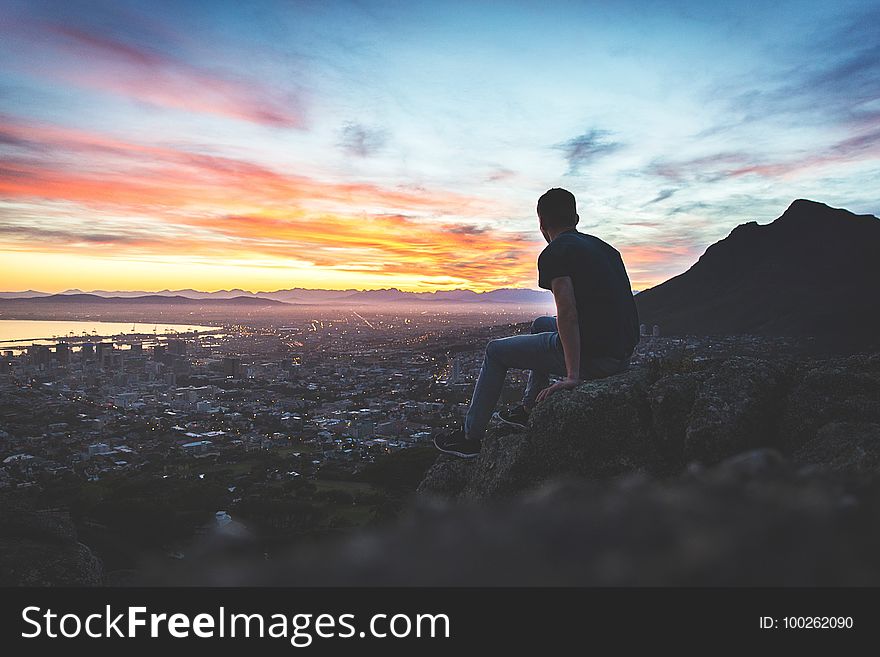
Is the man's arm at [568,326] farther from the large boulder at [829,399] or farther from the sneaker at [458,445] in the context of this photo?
the large boulder at [829,399]

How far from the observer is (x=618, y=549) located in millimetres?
1464

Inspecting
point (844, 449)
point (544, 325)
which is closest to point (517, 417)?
point (544, 325)

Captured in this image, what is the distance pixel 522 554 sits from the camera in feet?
4.88

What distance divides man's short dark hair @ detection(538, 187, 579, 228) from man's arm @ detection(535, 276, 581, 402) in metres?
1.00

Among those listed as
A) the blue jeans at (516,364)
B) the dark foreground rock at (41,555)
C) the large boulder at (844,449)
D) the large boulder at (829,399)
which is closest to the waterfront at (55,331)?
the dark foreground rock at (41,555)

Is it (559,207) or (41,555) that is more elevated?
(559,207)

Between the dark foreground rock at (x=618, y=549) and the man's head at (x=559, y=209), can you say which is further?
the man's head at (x=559, y=209)

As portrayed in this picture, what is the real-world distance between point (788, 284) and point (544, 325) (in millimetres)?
73975

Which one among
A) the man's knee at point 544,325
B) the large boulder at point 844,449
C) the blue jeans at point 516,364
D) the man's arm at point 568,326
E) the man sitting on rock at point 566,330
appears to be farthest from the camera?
the man's knee at point 544,325

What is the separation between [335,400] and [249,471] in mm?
27508

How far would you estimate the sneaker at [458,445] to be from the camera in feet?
23.1

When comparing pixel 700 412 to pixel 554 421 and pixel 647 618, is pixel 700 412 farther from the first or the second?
pixel 647 618

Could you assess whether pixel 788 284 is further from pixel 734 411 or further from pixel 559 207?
pixel 559 207

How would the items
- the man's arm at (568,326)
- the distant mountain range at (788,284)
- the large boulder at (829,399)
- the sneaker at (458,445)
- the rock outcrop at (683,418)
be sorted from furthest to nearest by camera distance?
1. the distant mountain range at (788,284)
2. the sneaker at (458,445)
3. the rock outcrop at (683,418)
4. the large boulder at (829,399)
5. the man's arm at (568,326)
